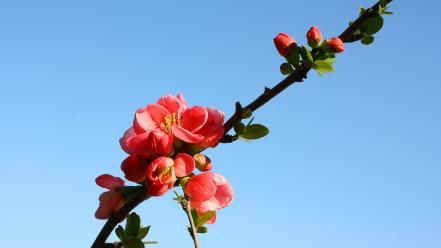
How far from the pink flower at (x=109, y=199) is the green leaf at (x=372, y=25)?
841mm

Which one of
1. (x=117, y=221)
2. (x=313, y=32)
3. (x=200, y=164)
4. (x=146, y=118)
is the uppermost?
(x=313, y=32)

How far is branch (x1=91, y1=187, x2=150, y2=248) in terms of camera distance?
3.40 feet

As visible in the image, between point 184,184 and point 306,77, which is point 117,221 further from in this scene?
point 306,77

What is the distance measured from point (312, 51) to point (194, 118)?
0.41 metres

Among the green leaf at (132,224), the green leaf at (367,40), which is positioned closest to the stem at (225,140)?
the green leaf at (132,224)

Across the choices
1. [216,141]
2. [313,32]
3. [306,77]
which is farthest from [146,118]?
[313,32]

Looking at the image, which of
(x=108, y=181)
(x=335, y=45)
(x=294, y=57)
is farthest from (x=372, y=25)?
(x=108, y=181)

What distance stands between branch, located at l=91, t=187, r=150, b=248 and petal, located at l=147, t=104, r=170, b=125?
208mm

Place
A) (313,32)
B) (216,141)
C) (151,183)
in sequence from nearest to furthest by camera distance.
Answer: (151,183) → (216,141) → (313,32)

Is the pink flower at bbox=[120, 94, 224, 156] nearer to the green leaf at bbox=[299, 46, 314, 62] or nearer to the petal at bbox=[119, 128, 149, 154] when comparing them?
the petal at bbox=[119, 128, 149, 154]

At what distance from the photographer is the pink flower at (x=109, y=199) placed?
115 cm

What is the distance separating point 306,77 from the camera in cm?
120

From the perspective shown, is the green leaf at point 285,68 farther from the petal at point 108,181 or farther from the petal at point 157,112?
the petal at point 108,181

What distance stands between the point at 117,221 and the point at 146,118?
0.28 metres
